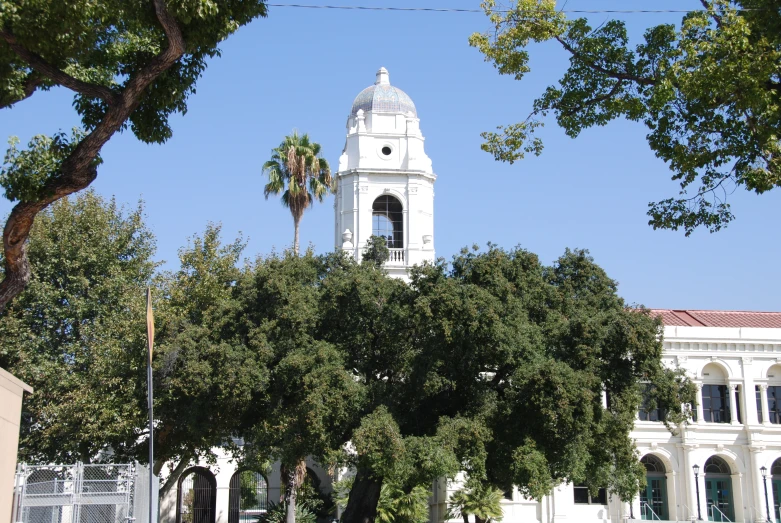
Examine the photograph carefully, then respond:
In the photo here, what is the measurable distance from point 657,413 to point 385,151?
1818 cm

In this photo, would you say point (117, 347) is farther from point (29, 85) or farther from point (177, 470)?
point (29, 85)

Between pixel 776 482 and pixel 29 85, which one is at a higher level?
pixel 29 85

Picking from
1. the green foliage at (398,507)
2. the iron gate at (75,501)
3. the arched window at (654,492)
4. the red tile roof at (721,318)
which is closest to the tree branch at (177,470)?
the green foliage at (398,507)

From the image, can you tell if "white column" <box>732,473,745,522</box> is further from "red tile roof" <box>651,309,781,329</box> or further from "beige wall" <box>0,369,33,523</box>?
"beige wall" <box>0,369,33,523</box>

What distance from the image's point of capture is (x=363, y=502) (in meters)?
26.4

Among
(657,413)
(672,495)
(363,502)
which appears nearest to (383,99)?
(657,413)

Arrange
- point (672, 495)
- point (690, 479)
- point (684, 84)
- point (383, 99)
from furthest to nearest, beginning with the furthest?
point (383, 99) < point (672, 495) < point (690, 479) < point (684, 84)

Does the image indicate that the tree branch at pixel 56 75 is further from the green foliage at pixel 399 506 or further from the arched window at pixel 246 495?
the arched window at pixel 246 495

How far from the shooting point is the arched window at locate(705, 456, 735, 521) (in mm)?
41812

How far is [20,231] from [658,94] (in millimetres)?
9099

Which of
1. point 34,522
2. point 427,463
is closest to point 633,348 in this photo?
point 427,463

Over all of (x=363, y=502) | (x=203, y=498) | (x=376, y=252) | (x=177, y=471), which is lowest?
(x=203, y=498)

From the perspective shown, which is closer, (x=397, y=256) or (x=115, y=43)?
(x=115, y=43)

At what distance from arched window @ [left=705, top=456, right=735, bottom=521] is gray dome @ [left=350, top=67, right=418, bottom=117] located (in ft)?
73.0
